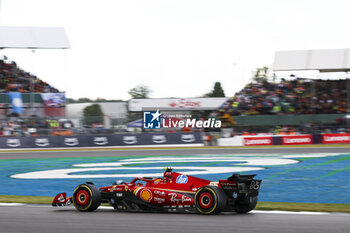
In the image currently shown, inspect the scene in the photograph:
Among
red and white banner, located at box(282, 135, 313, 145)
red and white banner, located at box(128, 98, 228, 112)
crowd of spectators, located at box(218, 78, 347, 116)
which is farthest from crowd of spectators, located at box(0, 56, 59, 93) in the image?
red and white banner, located at box(282, 135, 313, 145)

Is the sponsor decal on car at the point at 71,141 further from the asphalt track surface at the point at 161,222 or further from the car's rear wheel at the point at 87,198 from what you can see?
the car's rear wheel at the point at 87,198

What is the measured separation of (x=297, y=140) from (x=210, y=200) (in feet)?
78.2

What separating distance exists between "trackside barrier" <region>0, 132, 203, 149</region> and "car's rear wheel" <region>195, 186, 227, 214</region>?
2171 centimetres

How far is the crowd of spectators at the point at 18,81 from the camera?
3978 cm

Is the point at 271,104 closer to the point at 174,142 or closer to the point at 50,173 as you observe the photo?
the point at 174,142

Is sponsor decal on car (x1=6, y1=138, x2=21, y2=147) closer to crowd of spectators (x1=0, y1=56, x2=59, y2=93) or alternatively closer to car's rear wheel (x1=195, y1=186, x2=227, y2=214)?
crowd of spectators (x1=0, y1=56, x2=59, y2=93)

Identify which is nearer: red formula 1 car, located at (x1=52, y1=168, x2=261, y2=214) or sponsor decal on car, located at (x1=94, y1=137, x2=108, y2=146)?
red formula 1 car, located at (x1=52, y1=168, x2=261, y2=214)

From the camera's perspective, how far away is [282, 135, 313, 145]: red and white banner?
30.6 meters

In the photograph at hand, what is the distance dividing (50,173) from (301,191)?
8641 mm

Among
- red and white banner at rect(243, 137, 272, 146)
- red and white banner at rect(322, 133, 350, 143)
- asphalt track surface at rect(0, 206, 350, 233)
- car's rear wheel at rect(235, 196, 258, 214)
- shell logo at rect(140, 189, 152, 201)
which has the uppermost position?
red and white banner at rect(322, 133, 350, 143)

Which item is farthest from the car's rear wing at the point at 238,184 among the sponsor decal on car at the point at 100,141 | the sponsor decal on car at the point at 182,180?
the sponsor decal on car at the point at 100,141

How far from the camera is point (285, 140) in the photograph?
30.6 meters

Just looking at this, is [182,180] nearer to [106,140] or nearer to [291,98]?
[106,140]

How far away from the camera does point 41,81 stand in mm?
42781
